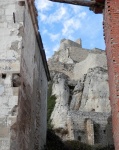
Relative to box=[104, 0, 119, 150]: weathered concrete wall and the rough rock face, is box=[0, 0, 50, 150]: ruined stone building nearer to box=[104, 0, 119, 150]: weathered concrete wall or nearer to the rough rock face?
box=[104, 0, 119, 150]: weathered concrete wall

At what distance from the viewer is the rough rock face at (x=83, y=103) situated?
26.0 metres

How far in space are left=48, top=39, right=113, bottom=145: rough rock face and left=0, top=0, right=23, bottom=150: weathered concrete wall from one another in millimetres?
17405

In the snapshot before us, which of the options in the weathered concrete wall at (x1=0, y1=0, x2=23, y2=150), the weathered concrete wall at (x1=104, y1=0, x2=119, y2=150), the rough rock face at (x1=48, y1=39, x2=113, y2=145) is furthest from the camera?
the rough rock face at (x1=48, y1=39, x2=113, y2=145)

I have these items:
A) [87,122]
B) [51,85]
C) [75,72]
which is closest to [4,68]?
[87,122]

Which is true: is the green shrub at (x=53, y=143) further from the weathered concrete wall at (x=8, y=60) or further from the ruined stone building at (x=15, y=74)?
the weathered concrete wall at (x=8, y=60)

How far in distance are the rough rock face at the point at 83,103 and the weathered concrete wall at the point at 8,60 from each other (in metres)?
17.4

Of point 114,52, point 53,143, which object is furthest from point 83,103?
point 114,52

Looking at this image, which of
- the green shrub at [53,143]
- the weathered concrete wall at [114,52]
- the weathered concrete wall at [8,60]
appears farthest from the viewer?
the green shrub at [53,143]

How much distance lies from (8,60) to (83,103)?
26.5 m

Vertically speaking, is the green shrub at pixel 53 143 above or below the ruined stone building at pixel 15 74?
below

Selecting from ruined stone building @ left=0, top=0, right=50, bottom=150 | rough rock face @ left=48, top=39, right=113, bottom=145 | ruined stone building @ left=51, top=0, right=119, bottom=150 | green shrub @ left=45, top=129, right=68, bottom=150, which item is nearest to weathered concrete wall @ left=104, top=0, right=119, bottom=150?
ruined stone building @ left=51, top=0, right=119, bottom=150

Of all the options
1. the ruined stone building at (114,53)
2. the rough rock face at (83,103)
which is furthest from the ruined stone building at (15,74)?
the rough rock face at (83,103)

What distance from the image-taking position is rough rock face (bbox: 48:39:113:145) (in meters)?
26.0

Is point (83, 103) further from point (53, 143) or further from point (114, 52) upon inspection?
point (114, 52)
